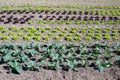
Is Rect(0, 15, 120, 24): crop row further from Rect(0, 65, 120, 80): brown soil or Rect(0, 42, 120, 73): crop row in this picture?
Rect(0, 65, 120, 80): brown soil

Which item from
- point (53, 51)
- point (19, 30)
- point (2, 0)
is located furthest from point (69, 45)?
point (2, 0)

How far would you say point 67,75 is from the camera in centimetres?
955

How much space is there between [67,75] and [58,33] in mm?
5867

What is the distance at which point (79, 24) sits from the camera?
17.1m

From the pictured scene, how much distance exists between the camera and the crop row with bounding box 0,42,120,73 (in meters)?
10.0

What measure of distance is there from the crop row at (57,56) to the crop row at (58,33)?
4.51 feet

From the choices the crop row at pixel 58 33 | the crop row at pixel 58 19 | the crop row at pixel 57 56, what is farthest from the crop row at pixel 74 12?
the crop row at pixel 57 56

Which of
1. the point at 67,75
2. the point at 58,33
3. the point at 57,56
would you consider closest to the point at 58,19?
the point at 58,33

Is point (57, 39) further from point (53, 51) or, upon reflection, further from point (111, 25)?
point (111, 25)

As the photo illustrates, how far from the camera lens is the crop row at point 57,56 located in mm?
10047

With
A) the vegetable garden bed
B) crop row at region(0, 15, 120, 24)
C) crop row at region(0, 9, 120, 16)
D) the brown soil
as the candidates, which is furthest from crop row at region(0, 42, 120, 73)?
crop row at region(0, 9, 120, 16)

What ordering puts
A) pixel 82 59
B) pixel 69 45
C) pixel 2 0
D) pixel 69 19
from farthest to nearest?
pixel 2 0, pixel 69 19, pixel 69 45, pixel 82 59

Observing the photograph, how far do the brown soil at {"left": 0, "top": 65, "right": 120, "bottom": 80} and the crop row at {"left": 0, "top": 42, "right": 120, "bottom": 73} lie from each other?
221mm

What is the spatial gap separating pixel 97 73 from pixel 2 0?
795 inches
